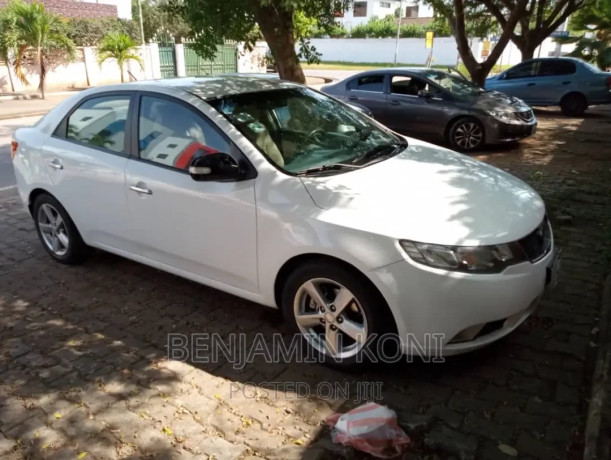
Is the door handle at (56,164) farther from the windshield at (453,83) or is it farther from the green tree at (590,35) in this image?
the green tree at (590,35)

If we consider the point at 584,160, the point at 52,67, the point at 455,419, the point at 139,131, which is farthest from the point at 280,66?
the point at 52,67

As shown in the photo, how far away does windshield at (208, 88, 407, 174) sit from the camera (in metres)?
3.41

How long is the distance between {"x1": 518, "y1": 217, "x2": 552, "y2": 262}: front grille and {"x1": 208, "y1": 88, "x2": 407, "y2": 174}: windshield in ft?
3.66

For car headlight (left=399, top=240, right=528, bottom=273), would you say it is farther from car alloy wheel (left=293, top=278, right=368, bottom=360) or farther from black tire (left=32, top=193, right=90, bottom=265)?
black tire (left=32, top=193, right=90, bottom=265)

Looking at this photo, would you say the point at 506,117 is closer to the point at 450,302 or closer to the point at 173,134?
the point at 173,134

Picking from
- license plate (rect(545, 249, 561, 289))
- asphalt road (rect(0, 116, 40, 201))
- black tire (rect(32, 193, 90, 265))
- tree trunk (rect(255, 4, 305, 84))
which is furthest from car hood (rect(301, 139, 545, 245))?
asphalt road (rect(0, 116, 40, 201))

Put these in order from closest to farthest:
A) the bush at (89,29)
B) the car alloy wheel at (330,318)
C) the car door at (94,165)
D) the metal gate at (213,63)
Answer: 1. the car alloy wheel at (330,318)
2. the car door at (94,165)
3. the bush at (89,29)
4. the metal gate at (213,63)

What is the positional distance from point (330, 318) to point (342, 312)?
90 millimetres

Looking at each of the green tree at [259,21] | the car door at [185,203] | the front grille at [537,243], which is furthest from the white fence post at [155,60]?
the front grille at [537,243]

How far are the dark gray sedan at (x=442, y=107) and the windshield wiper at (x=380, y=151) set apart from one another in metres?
5.92

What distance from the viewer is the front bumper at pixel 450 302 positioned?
271cm

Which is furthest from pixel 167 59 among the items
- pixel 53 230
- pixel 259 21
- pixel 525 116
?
pixel 53 230

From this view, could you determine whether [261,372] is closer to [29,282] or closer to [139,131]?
[139,131]

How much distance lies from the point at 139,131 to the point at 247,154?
1.05m
